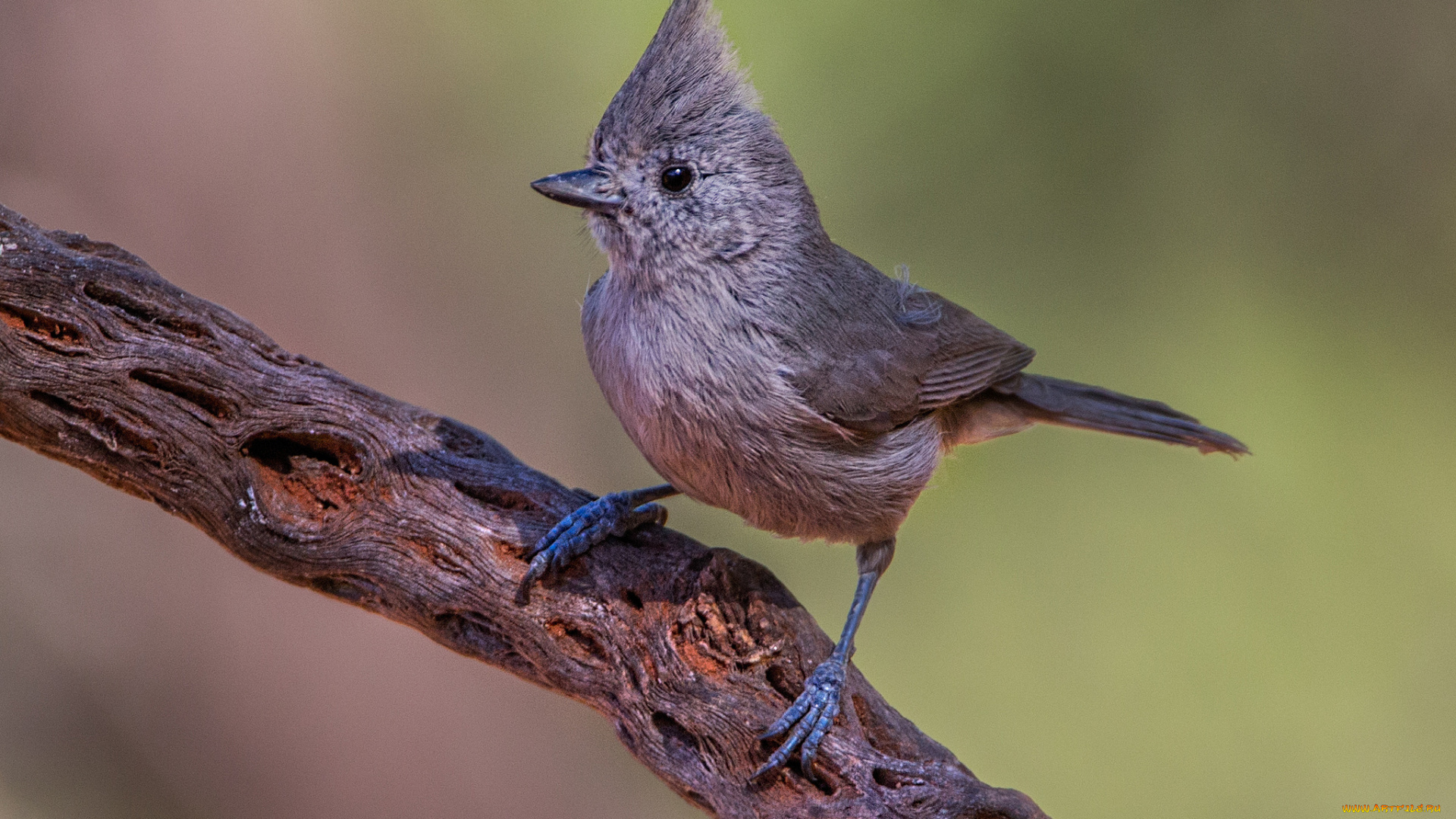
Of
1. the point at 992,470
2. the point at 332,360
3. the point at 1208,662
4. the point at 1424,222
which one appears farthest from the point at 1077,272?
the point at 332,360

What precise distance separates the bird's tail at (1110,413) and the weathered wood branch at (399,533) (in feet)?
3.39

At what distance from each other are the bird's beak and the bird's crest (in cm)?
9

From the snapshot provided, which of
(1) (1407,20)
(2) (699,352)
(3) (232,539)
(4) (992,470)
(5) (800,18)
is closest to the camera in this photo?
(2) (699,352)

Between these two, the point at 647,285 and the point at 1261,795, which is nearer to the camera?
the point at 647,285

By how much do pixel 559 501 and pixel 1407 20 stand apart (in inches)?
124

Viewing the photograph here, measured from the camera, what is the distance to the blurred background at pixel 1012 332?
3.71 m

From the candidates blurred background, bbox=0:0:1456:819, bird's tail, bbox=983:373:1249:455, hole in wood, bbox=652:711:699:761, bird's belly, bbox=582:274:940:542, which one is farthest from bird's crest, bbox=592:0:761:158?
hole in wood, bbox=652:711:699:761

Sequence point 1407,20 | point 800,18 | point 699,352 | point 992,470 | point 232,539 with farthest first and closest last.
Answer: point 992,470
point 800,18
point 1407,20
point 232,539
point 699,352

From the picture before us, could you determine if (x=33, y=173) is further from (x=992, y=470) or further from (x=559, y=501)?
(x=992, y=470)

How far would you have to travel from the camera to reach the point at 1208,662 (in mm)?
3803

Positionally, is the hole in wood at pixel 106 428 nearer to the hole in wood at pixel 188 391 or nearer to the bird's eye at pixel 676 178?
the hole in wood at pixel 188 391

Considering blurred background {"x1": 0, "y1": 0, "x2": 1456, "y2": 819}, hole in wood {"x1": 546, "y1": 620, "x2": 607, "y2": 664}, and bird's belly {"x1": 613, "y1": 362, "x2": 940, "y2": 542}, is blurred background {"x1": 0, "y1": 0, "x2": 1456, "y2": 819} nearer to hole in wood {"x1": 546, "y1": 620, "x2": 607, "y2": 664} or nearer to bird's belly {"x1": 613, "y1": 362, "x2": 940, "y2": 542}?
bird's belly {"x1": 613, "y1": 362, "x2": 940, "y2": 542}

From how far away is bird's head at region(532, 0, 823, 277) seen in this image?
2602 mm

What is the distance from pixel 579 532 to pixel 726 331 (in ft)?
2.11
